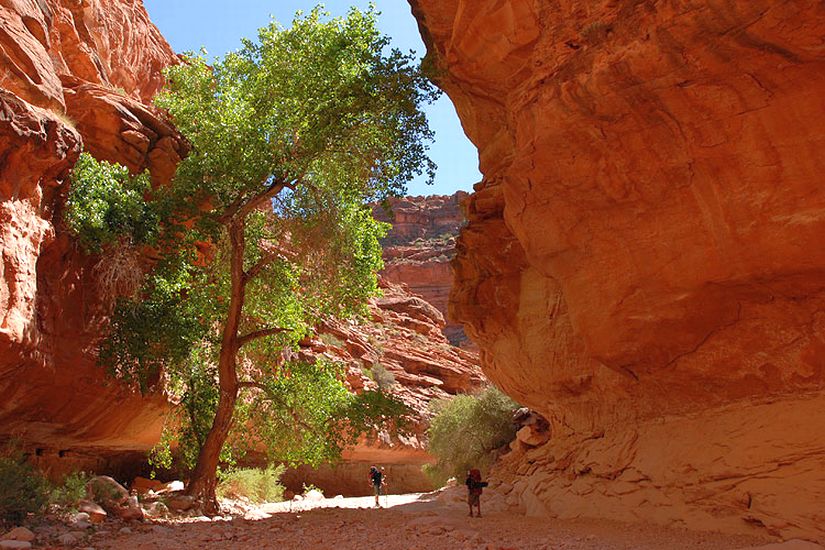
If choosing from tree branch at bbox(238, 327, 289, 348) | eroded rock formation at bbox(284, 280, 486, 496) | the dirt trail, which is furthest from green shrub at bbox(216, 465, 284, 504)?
the dirt trail

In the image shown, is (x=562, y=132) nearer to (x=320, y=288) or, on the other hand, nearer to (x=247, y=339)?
(x=320, y=288)

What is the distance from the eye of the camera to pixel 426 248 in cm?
6619

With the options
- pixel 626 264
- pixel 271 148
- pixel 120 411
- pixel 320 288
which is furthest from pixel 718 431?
pixel 120 411

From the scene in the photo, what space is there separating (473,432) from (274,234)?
11.4 m

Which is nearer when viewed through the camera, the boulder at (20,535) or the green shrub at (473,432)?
the boulder at (20,535)

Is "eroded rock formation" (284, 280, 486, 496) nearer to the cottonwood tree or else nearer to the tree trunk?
the cottonwood tree

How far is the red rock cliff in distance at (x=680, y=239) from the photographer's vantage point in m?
6.91

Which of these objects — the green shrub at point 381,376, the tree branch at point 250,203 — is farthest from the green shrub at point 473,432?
the tree branch at point 250,203

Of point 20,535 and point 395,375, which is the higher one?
point 395,375

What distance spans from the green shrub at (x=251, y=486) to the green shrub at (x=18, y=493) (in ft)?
27.2

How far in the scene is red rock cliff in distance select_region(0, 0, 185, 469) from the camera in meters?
9.09

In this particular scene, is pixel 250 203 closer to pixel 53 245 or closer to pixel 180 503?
pixel 53 245

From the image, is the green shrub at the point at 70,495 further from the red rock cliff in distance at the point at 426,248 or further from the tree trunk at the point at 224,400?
the red rock cliff in distance at the point at 426,248

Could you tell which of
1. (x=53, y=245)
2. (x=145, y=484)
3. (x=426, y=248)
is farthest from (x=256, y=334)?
(x=426, y=248)
